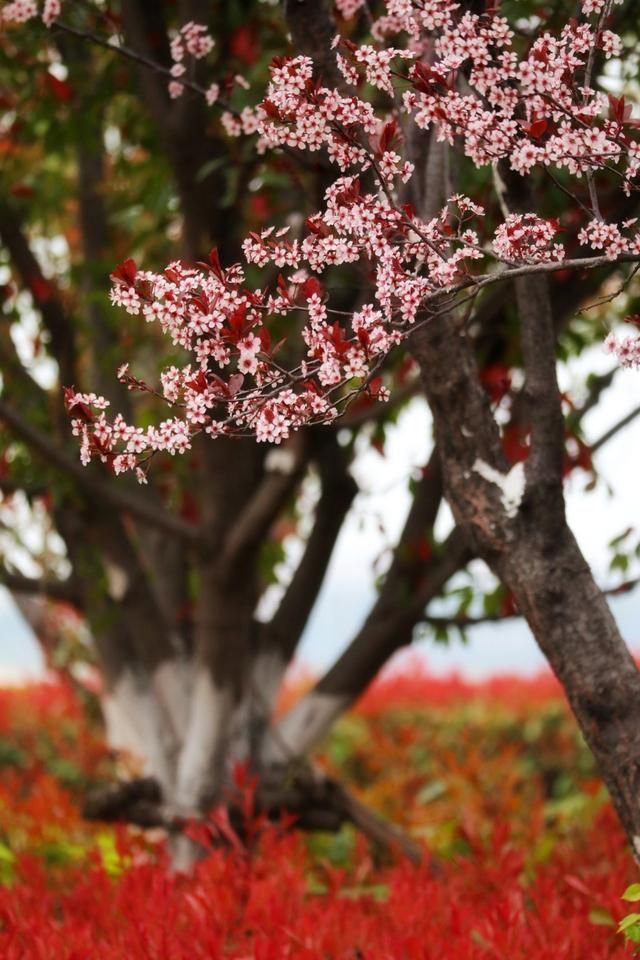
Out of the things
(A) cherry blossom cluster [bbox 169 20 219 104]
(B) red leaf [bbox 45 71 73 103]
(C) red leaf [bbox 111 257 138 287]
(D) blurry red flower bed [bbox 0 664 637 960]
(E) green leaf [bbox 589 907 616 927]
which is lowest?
(E) green leaf [bbox 589 907 616 927]

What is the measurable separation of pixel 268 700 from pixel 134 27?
3.39 m

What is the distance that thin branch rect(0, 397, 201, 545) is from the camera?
5004 mm

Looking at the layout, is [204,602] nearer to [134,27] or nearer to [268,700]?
[268,700]

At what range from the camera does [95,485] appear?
5.29 metres

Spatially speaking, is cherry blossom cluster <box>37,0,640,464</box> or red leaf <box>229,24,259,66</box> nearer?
cherry blossom cluster <box>37,0,640,464</box>

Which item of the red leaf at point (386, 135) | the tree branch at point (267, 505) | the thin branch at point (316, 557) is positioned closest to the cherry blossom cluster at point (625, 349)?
the red leaf at point (386, 135)

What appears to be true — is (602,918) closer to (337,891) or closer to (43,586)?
(337,891)

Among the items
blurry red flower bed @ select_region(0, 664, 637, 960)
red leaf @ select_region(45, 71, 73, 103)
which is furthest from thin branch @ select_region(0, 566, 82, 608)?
red leaf @ select_region(45, 71, 73, 103)

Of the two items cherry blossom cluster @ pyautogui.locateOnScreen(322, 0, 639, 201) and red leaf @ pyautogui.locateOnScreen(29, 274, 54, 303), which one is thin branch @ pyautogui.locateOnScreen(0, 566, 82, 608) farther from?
cherry blossom cluster @ pyautogui.locateOnScreen(322, 0, 639, 201)

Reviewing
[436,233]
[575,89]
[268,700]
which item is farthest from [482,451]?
[268,700]

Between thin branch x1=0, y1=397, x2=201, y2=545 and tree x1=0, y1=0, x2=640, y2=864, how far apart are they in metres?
0.01

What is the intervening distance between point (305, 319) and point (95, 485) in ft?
4.04

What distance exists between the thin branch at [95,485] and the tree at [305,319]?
0.01 meters

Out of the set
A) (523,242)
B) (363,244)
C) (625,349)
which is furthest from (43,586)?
(625,349)
